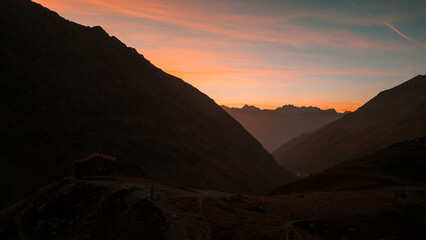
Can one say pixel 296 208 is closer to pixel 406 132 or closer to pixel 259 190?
pixel 259 190

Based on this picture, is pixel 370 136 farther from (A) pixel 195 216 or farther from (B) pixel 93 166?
(A) pixel 195 216

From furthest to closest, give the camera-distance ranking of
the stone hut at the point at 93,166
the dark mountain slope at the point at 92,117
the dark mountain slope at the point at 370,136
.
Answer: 1. the dark mountain slope at the point at 370,136
2. the dark mountain slope at the point at 92,117
3. the stone hut at the point at 93,166

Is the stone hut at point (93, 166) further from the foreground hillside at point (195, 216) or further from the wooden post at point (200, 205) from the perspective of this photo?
the wooden post at point (200, 205)

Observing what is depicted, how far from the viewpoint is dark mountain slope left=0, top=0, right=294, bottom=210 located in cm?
6425

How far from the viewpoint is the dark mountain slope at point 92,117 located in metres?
64.2

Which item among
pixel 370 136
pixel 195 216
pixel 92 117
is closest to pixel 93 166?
pixel 195 216

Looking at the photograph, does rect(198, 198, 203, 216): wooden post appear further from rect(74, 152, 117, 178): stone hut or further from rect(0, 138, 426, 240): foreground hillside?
rect(74, 152, 117, 178): stone hut

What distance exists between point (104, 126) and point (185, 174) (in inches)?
1066

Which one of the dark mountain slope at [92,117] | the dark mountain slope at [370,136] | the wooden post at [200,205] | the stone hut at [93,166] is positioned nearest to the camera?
the wooden post at [200,205]

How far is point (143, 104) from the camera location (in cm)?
10269

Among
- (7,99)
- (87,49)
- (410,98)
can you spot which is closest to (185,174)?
(7,99)

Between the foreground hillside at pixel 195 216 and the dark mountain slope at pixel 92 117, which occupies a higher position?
the dark mountain slope at pixel 92 117

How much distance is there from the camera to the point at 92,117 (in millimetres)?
82875

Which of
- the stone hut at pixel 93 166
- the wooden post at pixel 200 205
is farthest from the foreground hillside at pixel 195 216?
the stone hut at pixel 93 166
